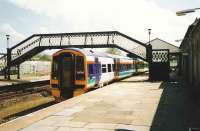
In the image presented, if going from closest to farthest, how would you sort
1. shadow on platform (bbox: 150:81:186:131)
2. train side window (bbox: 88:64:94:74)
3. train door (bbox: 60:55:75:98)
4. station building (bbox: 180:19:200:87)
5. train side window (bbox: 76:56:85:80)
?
1. shadow on platform (bbox: 150:81:186:131)
2. train door (bbox: 60:55:75:98)
3. train side window (bbox: 76:56:85:80)
4. station building (bbox: 180:19:200:87)
5. train side window (bbox: 88:64:94:74)

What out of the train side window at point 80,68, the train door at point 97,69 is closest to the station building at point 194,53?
the train door at point 97,69

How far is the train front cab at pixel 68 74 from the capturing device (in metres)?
18.2

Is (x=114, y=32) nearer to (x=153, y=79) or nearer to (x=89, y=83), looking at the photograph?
(x=153, y=79)

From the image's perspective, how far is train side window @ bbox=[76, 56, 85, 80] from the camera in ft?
60.3

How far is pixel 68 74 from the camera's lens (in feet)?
60.6

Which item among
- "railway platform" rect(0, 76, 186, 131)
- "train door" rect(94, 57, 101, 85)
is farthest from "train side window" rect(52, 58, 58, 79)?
"railway platform" rect(0, 76, 186, 131)

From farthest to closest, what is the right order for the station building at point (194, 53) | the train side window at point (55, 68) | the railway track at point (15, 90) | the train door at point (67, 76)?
the railway track at point (15, 90), the station building at point (194, 53), the train side window at point (55, 68), the train door at point (67, 76)

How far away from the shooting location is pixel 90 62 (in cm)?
1958

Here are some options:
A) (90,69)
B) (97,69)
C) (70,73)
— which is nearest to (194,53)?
(97,69)

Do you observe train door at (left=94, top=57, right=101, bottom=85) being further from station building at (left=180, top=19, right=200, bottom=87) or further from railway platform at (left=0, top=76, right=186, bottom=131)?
railway platform at (left=0, top=76, right=186, bottom=131)

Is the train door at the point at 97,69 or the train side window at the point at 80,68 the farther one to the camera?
the train door at the point at 97,69

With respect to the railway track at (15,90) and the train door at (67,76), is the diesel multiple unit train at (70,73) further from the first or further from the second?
the railway track at (15,90)

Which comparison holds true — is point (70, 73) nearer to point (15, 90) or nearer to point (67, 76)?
point (67, 76)

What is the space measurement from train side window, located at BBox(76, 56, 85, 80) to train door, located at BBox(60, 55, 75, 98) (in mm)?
299
